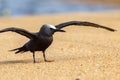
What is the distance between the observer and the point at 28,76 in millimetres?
11586

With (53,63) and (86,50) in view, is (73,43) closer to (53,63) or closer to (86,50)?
(86,50)

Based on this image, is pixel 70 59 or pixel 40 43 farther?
pixel 70 59

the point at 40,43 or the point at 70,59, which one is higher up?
the point at 40,43

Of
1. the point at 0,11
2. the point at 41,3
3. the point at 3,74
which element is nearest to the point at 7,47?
the point at 3,74

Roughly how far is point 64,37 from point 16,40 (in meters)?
1.53

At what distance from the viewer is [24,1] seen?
44500mm

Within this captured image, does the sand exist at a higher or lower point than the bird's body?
lower

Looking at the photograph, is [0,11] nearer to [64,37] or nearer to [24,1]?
[24,1]

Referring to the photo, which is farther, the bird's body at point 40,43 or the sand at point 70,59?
the bird's body at point 40,43

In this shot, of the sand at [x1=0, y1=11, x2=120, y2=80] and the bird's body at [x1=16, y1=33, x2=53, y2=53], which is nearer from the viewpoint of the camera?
the sand at [x1=0, y1=11, x2=120, y2=80]

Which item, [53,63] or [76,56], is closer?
[53,63]

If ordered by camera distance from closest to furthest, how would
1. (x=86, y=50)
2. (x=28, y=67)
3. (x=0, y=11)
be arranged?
1. (x=28, y=67)
2. (x=86, y=50)
3. (x=0, y=11)

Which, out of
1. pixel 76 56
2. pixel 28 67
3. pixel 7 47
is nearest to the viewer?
pixel 28 67

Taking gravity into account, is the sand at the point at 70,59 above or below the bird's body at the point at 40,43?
below
